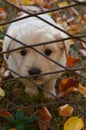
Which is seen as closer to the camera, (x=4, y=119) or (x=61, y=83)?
(x=4, y=119)

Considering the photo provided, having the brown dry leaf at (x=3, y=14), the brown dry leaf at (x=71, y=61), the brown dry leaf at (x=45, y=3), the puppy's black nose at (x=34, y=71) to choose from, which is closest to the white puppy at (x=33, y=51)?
the puppy's black nose at (x=34, y=71)

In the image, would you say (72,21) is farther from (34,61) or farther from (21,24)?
(34,61)

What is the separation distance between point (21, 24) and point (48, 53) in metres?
0.46

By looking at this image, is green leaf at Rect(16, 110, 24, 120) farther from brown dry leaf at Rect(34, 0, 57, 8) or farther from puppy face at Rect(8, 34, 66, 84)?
brown dry leaf at Rect(34, 0, 57, 8)

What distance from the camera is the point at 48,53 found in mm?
2861

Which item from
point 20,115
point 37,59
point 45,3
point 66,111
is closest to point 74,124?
point 66,111

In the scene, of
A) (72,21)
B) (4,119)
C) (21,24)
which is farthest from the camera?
(72,21)

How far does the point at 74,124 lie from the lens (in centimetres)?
268

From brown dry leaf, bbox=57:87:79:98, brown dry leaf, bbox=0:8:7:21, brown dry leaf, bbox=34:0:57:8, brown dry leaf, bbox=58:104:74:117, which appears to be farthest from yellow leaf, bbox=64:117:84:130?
brown dry leaf, bbox=34:0:57:8

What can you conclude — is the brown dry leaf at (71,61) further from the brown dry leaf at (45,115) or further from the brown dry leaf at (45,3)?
the brown dry leaf at (45,3)

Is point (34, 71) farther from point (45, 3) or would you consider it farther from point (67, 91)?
point (45, 3)

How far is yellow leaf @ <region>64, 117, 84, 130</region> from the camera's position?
8.65ft

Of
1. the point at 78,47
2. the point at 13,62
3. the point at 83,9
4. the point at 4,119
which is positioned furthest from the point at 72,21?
the point at 4,119

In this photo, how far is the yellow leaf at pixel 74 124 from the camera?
8.65 ft
